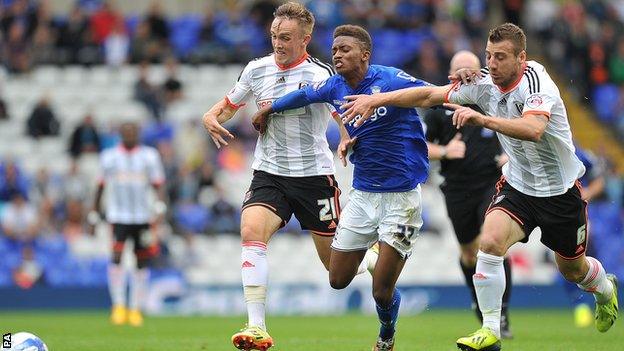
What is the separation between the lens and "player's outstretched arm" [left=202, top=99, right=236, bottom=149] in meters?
10.9

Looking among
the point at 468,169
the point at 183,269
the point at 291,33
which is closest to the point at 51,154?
the point at 183,269

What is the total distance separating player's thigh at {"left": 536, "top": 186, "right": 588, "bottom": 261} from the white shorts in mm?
1038

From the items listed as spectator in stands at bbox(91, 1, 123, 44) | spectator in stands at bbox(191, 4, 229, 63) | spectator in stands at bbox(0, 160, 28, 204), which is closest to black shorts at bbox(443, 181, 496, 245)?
spectator in stands at bbox(0, 160, 28, 204)

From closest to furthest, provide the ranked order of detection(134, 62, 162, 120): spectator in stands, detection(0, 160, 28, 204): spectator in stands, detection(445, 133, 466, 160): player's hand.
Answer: detection(445, 133, 466, 160): player's hand < detection(0, 160, 28, 204): spectator in stands < detection(134, 62, 162, 120): spectator in stands

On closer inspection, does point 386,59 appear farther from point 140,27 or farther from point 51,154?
Result: point 51,154

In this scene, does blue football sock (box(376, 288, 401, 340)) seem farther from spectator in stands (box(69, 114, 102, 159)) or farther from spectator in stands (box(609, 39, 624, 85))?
spectator in stands (box(609, 39, 624, 85))

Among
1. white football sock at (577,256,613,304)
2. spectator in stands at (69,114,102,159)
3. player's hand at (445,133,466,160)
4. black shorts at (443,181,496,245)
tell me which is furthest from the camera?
spectator in stands at (69,114,102,159)

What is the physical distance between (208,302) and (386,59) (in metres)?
7.35

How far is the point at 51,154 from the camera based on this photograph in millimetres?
24859

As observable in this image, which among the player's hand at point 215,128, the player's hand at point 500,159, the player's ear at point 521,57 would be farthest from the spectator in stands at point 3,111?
the player's ear at point 521,57

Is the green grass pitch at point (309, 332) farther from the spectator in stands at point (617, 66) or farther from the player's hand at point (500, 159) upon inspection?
the spectator in stands at point (617, 66)

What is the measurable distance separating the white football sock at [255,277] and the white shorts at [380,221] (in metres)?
0.66

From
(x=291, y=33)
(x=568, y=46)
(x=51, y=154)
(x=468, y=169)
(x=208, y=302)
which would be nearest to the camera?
(x=291, y=33)

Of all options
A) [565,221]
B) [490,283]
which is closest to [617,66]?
[565,221]
